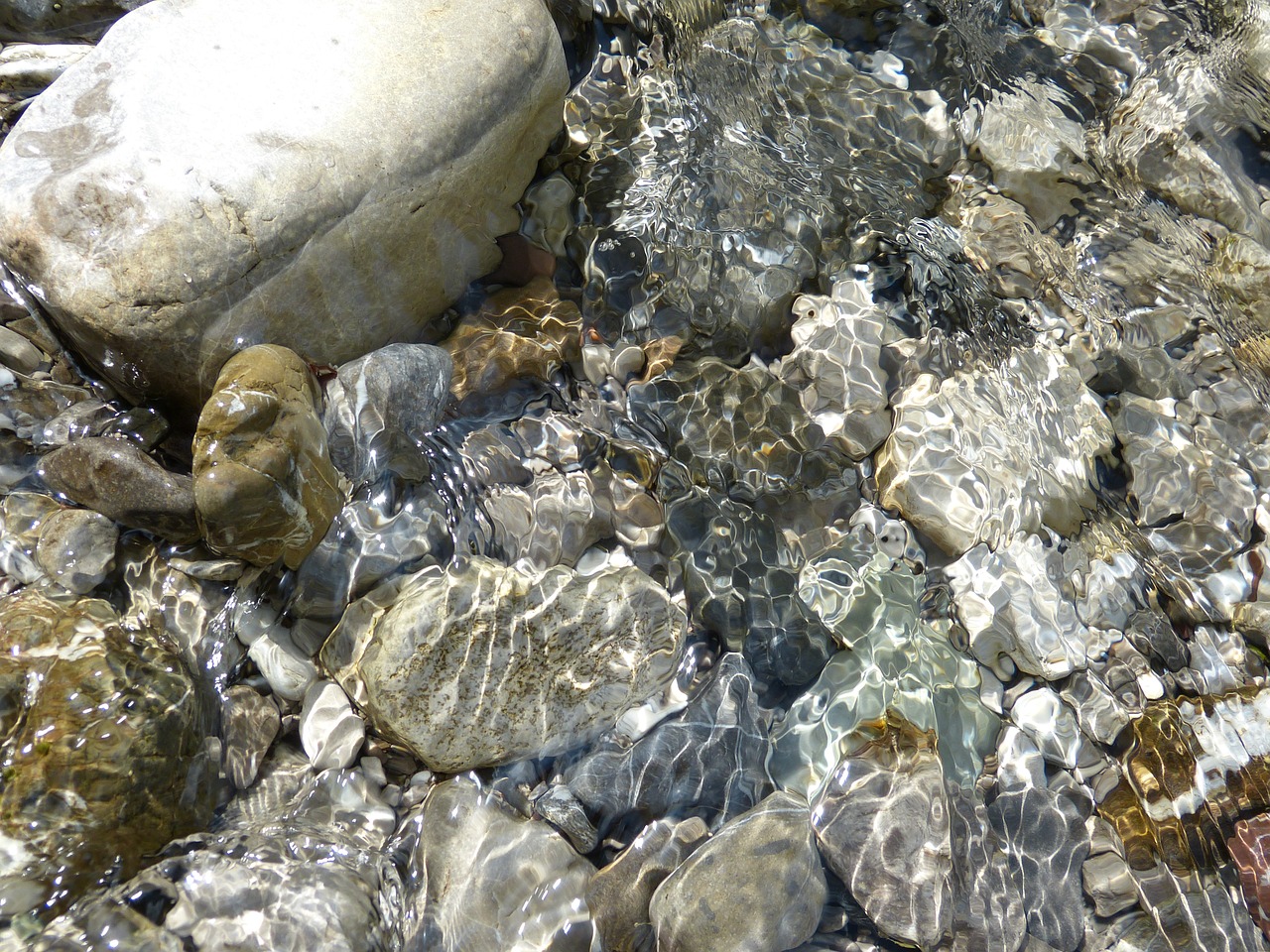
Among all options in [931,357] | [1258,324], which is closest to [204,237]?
[931,357]

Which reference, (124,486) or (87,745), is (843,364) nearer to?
(124,486)

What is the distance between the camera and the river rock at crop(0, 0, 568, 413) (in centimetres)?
262

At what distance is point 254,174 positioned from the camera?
273cm

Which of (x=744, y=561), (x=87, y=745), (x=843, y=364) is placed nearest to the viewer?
(x=87, y=745)

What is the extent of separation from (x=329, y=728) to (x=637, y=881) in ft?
3.71

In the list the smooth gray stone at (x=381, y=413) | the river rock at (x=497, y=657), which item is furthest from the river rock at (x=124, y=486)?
the river rock at (x=497, y=657)

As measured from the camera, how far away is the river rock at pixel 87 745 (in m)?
2.28

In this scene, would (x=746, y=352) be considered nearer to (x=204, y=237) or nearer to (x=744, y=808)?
(x=744, y=808)

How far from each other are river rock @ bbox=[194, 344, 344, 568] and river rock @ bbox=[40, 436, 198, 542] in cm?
17

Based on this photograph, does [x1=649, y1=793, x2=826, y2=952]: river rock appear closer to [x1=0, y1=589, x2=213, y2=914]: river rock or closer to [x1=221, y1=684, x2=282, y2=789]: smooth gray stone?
[x1=221, y1=684, x2=282, y2=789]: smooth gray stone

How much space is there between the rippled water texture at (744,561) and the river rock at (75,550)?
12 mm

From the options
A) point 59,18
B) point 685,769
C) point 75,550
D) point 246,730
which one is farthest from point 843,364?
point 59,18

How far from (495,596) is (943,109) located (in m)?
3.23

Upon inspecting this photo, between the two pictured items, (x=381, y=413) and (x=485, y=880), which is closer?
(x=485, y=880)
